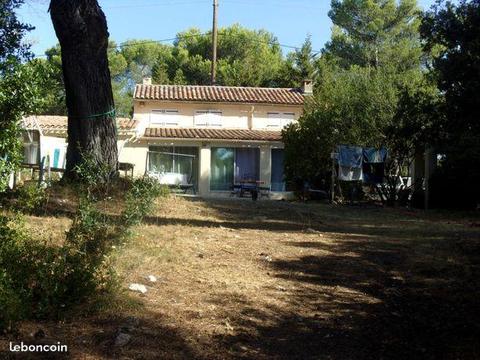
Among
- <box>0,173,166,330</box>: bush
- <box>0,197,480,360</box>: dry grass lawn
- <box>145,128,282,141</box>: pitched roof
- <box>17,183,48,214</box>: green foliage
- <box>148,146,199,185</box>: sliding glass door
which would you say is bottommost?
<box>0,197,480,360</box>: dry grass lawn

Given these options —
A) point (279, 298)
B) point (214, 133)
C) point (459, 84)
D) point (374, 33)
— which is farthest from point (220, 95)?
point (279, 298)

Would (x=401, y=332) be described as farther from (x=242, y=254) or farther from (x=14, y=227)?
(x=14, y=227)

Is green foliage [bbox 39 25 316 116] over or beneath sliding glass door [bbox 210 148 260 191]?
over

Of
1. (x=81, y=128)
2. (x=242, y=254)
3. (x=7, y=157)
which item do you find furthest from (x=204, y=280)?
(x=81, y=128)

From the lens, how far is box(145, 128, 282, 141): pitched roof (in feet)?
87.3

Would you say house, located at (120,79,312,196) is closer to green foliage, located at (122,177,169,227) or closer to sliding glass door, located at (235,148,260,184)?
sliding glass door, located at (235,148,260,184)

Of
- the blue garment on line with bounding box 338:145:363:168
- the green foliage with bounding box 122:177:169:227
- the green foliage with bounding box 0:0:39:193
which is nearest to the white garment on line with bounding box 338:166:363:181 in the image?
the blue garment on line with bounding box 338:145:363:168

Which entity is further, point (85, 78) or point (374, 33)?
point (374, 33)

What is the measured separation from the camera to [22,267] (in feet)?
15.5

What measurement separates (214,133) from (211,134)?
264 mm

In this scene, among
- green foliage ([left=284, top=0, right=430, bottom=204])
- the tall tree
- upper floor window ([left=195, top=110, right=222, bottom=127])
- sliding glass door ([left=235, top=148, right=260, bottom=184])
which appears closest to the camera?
green foliage ([left=284, top=0, right=430, bottom=204])

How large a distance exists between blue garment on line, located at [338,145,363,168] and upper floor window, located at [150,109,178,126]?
11656 millimetres

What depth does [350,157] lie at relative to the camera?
63.8 ft

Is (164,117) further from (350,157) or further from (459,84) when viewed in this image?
(459,84)
